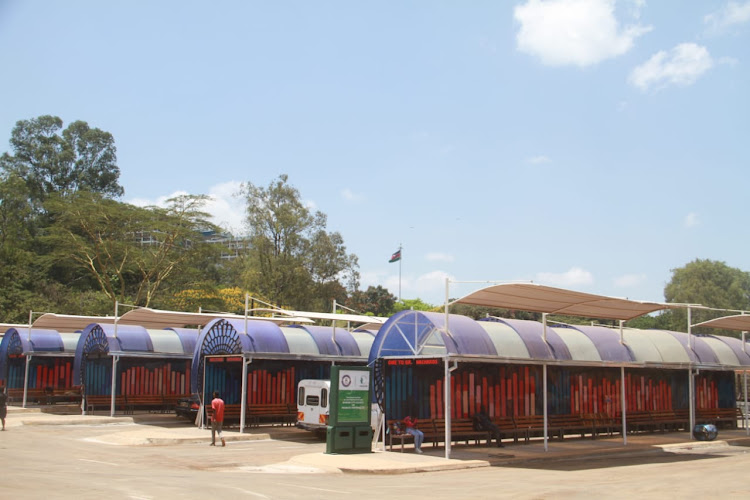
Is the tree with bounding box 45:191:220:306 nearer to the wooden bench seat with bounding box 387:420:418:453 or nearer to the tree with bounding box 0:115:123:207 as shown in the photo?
the tree with bounding box 0:115:123:207

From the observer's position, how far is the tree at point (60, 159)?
77.0 m

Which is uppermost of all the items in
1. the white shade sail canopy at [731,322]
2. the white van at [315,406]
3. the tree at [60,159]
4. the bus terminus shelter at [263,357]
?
the tree at [60,159]

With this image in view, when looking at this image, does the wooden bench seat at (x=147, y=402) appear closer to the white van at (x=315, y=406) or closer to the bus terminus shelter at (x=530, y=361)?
the white van at (x=315, y=406)

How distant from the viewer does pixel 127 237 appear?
61.5 m

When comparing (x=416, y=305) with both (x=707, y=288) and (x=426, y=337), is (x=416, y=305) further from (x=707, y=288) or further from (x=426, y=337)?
(x=426, y=337)

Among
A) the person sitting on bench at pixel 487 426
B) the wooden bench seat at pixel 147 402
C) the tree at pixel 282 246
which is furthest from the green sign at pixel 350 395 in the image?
the tree at pixel 282 246

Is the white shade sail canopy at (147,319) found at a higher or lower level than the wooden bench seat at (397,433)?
higher

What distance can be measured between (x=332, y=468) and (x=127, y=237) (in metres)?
47.6

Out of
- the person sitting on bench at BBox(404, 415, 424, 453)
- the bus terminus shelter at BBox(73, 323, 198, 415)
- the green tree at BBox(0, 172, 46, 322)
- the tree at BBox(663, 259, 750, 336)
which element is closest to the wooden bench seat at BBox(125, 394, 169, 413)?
the bus terminus shelter at BBox(73, 323, 198, 415)

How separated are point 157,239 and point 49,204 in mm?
8590

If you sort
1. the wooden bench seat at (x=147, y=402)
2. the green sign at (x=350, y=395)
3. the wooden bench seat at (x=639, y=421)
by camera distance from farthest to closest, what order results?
the wooden bench seat at (x=147, y=402)
the wooden bench seat at (x=639, y=421)
the green sign at (x=350, y=395)

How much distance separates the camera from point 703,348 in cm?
3173

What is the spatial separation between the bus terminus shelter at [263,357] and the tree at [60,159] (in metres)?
52.6

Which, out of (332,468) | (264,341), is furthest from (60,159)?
(332,468)
